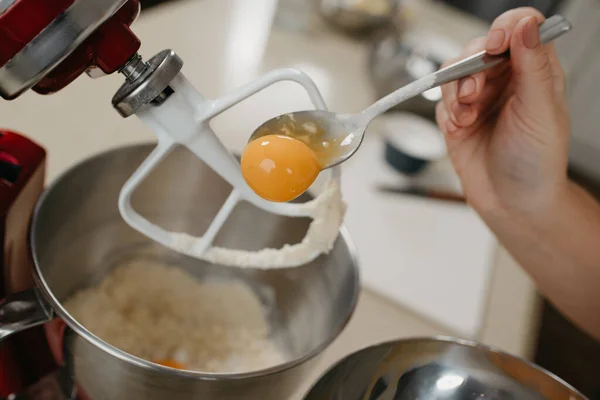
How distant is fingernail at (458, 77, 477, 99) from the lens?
1.84 feet

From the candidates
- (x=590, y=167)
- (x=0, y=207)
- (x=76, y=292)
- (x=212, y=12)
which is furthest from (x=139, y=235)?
(x=590, y=167)

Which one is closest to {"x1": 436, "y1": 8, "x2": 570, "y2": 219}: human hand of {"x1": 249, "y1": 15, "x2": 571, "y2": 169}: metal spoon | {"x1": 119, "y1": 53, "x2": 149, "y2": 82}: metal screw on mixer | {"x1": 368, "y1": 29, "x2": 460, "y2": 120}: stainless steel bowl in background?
{"x1": 249, "y1": 15, "x2": 571, "y2": 169}: metal spoon

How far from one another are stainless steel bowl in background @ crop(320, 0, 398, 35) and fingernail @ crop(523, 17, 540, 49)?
2.91ft

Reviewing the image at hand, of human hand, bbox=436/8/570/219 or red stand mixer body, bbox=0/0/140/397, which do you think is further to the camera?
human hand, bbox=436/8/570/219

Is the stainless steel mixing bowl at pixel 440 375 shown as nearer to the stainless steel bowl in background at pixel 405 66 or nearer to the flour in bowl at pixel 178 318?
the flour in bowl at pixel 178 318

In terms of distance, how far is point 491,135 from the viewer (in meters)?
0.68

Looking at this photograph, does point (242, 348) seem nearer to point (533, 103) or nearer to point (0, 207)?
point (0, 207)

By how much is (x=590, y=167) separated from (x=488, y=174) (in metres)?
1.79

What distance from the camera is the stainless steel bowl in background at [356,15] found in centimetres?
136

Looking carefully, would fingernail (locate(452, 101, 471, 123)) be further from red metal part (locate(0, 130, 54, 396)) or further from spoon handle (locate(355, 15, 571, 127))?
red metal part (locate(0, 130, 54, 396))

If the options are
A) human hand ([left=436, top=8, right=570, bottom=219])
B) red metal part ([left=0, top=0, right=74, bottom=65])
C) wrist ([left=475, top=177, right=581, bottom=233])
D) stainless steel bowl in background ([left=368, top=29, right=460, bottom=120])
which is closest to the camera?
red metal part ([left=0, top=0, right=74, bottom=65])

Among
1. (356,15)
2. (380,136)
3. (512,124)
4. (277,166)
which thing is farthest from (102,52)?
(356,15)

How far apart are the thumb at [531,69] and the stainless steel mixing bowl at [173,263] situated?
241 mm

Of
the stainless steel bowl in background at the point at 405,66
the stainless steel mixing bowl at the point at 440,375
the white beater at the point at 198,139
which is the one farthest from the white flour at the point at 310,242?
the stainless steel bowl in background at the point at 405,66
